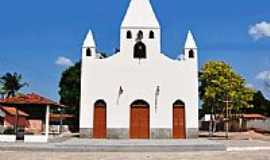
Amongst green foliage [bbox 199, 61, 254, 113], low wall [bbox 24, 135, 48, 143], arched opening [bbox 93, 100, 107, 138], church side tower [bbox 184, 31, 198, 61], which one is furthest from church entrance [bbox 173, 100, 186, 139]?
green foliage [bbox 199, 61, 254, 113]

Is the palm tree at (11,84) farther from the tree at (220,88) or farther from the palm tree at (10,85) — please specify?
the tree at (220,88)

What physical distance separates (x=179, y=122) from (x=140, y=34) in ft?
21.5

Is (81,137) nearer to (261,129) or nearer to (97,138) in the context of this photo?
(97,138)

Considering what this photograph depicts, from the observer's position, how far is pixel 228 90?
148ft

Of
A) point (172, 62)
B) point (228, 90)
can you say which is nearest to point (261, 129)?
point (228, 90)

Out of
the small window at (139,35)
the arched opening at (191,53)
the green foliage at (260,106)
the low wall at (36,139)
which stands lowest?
the low wall at (36,139)

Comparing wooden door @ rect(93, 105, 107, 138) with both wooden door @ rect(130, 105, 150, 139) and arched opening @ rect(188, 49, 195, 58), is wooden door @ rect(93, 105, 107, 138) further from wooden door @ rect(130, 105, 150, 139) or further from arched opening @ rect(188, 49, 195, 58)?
arched opening @ rect(188, 49, 195, 58)

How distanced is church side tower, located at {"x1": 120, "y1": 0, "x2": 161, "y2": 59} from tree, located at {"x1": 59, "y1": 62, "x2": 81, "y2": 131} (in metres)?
27.1

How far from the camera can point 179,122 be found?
2894 centimetres

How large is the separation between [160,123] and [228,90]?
A: 59.3ft

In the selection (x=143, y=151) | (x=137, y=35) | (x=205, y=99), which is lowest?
(x=143, y=151)

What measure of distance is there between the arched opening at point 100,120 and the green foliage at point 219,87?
57.7 ft

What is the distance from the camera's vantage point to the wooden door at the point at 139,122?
28953mm

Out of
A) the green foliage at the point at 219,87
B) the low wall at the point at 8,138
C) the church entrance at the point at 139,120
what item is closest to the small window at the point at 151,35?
the church entrance at the point at 139,120
